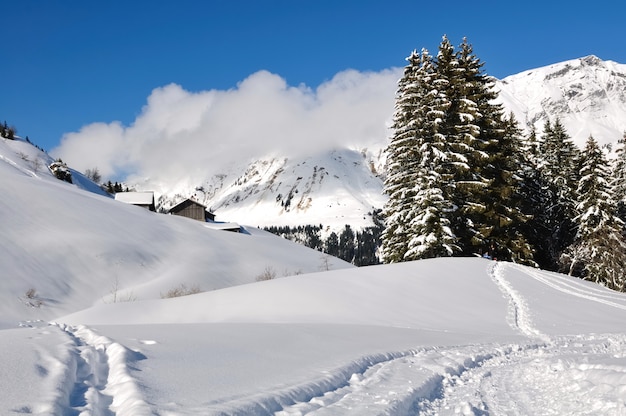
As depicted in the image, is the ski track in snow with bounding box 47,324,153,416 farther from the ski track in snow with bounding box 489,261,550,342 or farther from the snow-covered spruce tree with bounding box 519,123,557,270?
the snow-covered spruce tree with bounding box 519,123,557,270

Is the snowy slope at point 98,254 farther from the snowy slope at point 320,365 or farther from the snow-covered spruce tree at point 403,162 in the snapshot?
the snow-covered spruce tree at point 403,162

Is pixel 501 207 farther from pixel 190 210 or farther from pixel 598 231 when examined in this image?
pixel 190 210

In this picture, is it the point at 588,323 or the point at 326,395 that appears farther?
the point at 588,323

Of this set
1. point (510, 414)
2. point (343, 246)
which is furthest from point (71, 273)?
point (343, 246)

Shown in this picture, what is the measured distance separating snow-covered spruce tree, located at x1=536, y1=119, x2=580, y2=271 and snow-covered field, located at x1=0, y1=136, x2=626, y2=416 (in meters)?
11.9

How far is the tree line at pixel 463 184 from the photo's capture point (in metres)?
27.1

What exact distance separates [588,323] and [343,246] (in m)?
160

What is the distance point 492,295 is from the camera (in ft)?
66.8

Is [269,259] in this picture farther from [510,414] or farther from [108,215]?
[510,414]

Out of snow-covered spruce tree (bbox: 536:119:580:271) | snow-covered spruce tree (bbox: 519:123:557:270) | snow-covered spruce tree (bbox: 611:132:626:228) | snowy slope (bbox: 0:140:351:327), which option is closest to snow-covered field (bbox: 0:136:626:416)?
snowy slope (bbox: 0:140:351:327)

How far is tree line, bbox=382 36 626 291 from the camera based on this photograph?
27078mm

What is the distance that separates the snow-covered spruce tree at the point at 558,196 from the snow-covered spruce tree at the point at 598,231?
233 cm

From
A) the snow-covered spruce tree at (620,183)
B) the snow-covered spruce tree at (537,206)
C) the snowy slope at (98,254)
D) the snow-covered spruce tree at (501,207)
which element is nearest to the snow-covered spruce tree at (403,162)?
the snow-covered spruce tree at (501,207)

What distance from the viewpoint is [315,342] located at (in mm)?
9484
